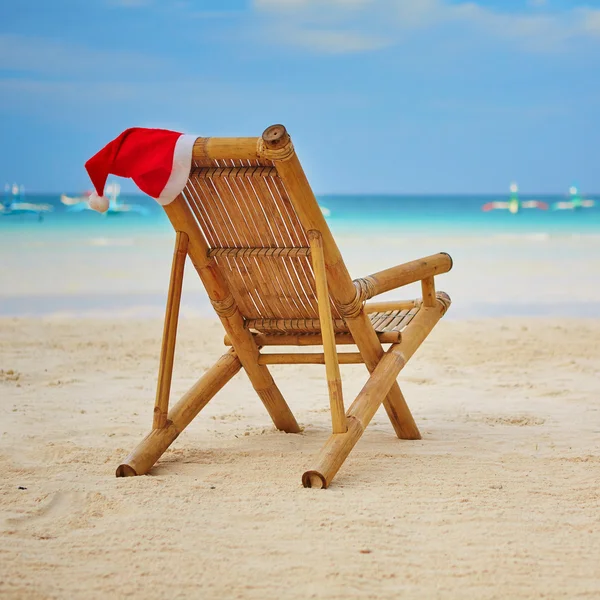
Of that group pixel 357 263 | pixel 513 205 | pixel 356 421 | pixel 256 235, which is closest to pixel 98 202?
pixel 256 235

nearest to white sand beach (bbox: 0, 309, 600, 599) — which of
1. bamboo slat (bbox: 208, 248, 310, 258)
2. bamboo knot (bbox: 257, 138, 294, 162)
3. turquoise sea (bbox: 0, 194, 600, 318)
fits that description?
bamboo slat (bbox: 208, 248, 310, 258)

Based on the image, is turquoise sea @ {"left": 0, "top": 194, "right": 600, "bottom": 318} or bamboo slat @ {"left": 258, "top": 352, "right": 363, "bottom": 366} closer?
bamboo slat @ {"left": 258, "top": 352, "right": 363, "bottom": 366}

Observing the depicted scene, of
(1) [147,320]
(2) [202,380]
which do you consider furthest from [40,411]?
(1) [147,320]

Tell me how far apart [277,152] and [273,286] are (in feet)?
2.23

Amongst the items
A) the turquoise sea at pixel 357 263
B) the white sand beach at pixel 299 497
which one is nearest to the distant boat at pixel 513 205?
the turquoise sea at pixel 357 263

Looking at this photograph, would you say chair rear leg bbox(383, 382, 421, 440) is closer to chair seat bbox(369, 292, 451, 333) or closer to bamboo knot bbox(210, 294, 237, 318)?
chair seat bbox(369, 292, 451, 333)

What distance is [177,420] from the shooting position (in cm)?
336

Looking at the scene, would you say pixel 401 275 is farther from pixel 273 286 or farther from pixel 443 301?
pixel 273 286

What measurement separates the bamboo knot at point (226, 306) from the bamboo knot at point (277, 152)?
0.73 metres

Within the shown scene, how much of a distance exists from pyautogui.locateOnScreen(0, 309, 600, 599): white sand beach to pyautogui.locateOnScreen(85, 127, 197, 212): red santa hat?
1040mm

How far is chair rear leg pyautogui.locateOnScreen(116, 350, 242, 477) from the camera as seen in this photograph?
124 inches

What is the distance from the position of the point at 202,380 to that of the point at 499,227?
89.3 ft

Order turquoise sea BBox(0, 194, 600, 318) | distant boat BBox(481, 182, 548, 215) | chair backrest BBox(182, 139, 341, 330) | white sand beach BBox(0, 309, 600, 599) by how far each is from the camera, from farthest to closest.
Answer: distant boat BBox(481, 182, 548, 215) → turquoise sea BBox(0, 194, 600, 318) → chair backrest BBox(182, 139, 341, 330) → white sand beach BBox(0, 309, 600, 599)

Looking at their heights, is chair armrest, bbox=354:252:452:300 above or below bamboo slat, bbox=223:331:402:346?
above
